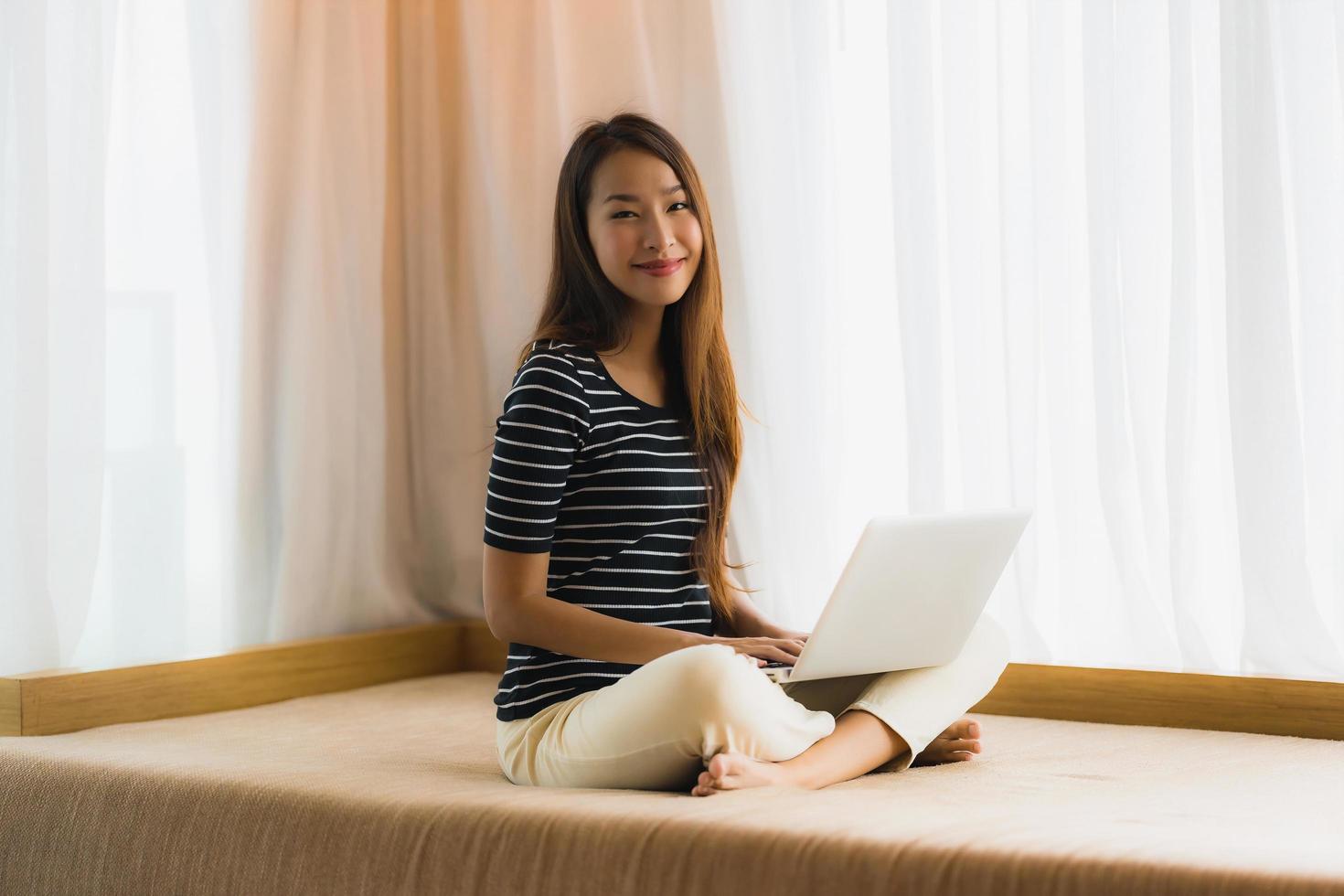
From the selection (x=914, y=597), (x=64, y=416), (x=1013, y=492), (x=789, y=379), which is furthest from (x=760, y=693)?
(x=64, y=416)

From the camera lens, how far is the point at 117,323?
210 cm

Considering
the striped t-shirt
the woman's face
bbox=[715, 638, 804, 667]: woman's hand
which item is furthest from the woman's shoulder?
bbox=[715, 638, 804, 667]: woman's hand

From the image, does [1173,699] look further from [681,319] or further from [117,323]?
[117,323]

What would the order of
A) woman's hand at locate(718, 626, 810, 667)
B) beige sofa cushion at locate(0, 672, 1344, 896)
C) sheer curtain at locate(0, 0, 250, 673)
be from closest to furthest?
1. beige sofa cushion at locate(0, 672, 1344, 896)
2. woman's hand at locate(718, 626, 810, 667)
3. sheer curtain at locate(0, 0, 250, 673)

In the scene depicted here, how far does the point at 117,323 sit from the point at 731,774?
49.8 inches

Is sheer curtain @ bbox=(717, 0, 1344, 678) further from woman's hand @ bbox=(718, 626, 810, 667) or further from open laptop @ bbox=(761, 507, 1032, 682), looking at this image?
woman's hand @ bbox=(718, 626, 810, 667)

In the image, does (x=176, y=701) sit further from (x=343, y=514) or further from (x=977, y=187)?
(x=977, y=187)

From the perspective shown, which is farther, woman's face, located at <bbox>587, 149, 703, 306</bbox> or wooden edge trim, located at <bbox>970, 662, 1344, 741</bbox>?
wooden edge trim, located at <bbox>970, 662, 1344, 741</bbox>

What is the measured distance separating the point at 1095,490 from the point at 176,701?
1.36 meters

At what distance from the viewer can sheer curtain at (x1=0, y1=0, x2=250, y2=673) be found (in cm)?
195

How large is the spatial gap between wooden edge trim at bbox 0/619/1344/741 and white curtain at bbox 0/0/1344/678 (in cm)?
4

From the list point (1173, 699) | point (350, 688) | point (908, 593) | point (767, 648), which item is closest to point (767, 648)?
point (767, 648)

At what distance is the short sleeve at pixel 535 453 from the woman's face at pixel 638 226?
7.0 inches

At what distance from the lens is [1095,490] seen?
6.64 feet
